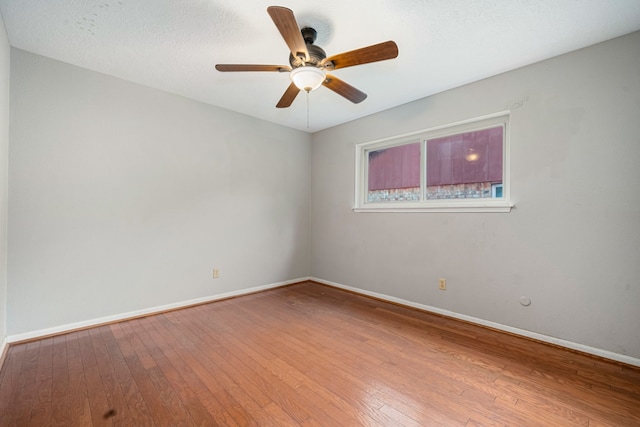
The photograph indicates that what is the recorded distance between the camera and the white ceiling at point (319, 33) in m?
1.80

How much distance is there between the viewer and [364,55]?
5.83 feet

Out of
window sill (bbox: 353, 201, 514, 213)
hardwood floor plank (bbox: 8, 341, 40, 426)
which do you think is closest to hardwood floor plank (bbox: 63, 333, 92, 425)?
hardwood floor plank (bbox: 8, 341, 40, 426)

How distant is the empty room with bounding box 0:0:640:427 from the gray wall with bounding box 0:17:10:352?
4 centimetres

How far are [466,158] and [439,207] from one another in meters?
0.60

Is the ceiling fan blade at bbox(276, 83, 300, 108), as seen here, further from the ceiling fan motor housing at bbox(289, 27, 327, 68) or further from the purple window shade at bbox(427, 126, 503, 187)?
the purple window shade at bbox(427, 126, 503, 187)

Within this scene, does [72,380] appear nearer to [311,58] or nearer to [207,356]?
[207,356]

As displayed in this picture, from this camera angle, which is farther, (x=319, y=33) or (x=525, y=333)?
(x=525, y=333)

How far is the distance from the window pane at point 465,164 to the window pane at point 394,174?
180 millimetres

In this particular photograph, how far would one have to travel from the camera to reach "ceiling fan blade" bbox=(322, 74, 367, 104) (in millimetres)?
2109

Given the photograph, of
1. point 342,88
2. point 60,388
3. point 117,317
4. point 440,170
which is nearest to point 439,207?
point 440,170

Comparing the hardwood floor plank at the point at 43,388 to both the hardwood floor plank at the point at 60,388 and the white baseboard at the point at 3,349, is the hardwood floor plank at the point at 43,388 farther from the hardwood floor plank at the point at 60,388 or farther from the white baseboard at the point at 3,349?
the white baseboard at the point at 3,349

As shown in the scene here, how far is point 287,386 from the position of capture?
173 cm

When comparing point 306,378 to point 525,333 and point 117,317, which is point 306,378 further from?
point 117,317

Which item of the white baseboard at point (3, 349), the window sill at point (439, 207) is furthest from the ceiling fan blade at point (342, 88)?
the white baseboard at point (3, 349)
